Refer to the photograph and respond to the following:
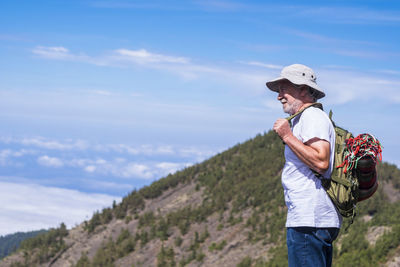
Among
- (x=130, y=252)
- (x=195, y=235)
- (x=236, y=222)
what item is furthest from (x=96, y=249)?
(x=236, y=222)

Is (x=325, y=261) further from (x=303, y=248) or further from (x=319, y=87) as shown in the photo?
(x=319, y=87)

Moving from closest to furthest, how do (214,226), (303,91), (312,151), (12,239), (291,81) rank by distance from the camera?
(312,151) → (291,81) → (303,91) → (214,226) → (12,239)

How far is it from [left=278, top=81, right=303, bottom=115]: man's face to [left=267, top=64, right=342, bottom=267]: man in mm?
62

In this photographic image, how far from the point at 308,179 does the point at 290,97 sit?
77 centimetres

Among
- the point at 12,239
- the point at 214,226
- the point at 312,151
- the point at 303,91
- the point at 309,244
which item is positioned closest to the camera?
the point at 312,151

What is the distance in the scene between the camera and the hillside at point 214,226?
52.0ft

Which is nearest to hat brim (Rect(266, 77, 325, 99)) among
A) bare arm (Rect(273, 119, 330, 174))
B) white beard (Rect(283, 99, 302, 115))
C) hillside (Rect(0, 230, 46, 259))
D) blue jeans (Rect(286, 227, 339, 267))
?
white beard (Rect(283, 99, 302, 115))

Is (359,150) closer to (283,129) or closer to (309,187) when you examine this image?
(309,187)

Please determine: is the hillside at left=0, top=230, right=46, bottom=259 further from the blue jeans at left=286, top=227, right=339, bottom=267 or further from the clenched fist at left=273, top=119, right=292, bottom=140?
the clenched fist at left=273, top=119, right=292, bottom=140

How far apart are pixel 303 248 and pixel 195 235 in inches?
667

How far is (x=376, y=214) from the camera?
17359mm

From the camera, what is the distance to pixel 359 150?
4141mm

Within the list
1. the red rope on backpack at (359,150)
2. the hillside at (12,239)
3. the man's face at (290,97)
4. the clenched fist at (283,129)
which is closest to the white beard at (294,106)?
the man's face at (290,97)

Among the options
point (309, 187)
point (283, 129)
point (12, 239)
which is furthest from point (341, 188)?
point (12, 239)
